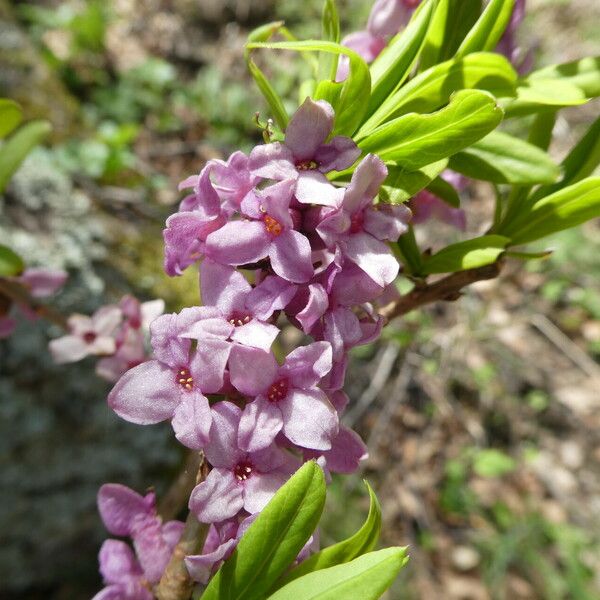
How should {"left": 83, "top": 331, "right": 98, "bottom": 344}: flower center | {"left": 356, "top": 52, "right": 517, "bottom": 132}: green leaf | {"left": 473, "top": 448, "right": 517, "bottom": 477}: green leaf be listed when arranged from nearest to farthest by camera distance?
{"left": 356, "top": 52, "right": 517, "bottom": 132}: green leaf, {"left": 83, "top": 331, "right": 98, "bottom": 344}: flower center, {"left": 473, "top": 448, "right": 517, "bottom": 477}: green leaf

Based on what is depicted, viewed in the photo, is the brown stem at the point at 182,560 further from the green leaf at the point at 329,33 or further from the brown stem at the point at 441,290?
the green leaf at the point at 329,33

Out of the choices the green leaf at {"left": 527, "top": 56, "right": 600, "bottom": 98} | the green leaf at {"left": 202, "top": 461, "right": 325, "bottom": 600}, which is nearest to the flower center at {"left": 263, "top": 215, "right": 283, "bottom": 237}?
the green leaf at {"left": 202, "top": 461, "right": 325, "bottom": 600}

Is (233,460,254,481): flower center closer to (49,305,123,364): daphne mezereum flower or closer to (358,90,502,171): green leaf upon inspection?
(358,90,502,171): green leaf

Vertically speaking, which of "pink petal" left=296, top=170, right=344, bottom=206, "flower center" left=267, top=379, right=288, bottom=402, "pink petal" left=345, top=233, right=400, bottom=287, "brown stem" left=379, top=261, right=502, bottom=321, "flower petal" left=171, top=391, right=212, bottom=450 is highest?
"pink petal" left=296, top=170, right=344, bottom=206

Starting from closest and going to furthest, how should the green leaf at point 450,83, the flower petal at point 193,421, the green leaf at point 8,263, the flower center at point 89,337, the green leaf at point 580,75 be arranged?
the flower petal at point 193,421
the green leaf at point 450,83
the green leaf at point 580,75
the green leaf at point 8,263
the flower center at point 89,337

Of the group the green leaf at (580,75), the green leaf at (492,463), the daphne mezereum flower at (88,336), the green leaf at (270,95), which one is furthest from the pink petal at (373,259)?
the green leaf at (492,463)

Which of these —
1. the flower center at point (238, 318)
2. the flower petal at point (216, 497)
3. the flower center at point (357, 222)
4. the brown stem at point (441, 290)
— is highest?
the flower center at point (357, 222)

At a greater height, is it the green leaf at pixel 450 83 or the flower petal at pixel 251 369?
the green leaf at pixel 450 83
